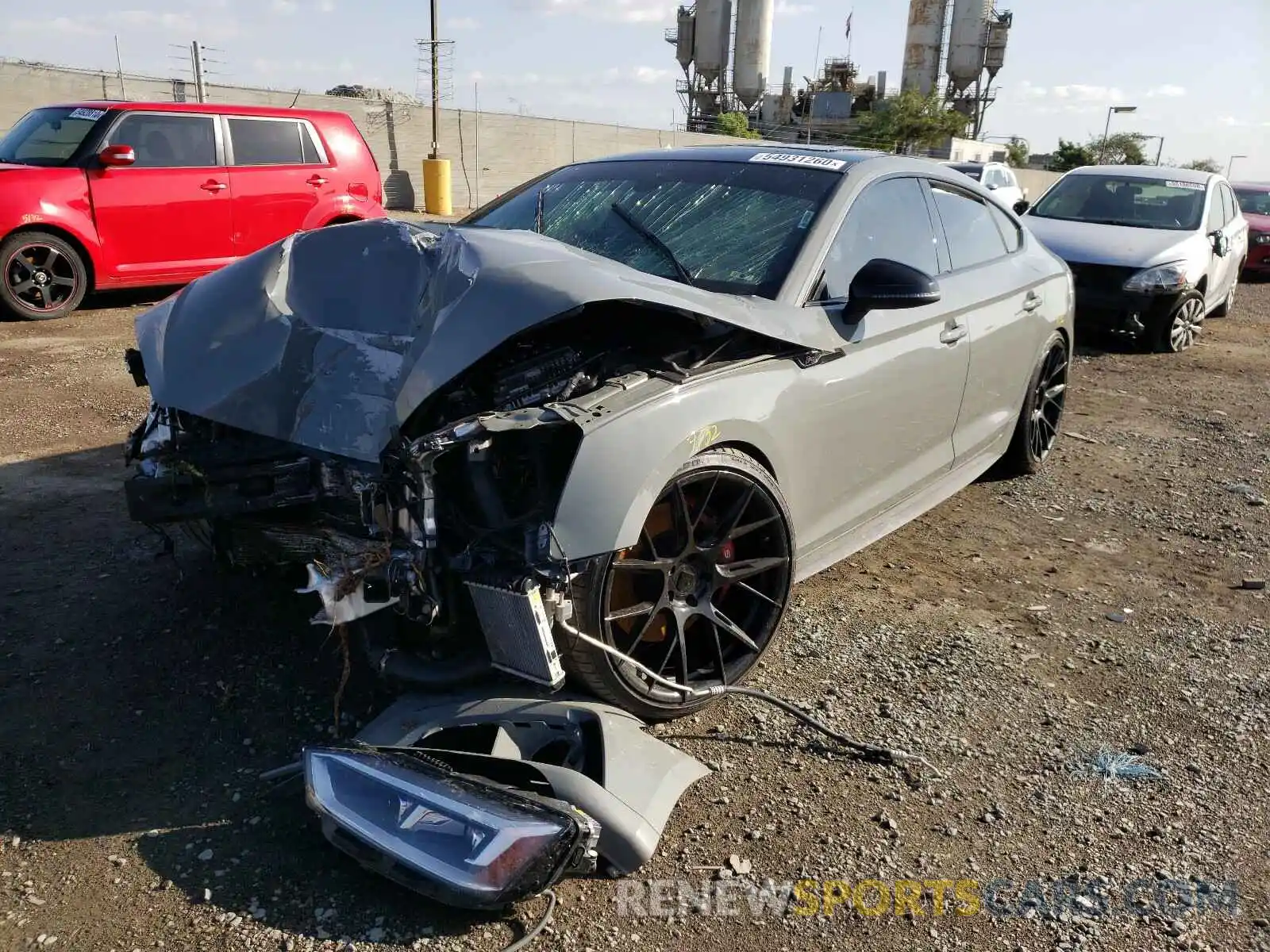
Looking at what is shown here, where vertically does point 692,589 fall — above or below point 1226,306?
above

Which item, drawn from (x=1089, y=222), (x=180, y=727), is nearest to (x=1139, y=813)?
(x=180, y=727)

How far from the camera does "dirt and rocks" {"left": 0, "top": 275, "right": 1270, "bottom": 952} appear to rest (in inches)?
89.5

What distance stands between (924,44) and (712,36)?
532 inches

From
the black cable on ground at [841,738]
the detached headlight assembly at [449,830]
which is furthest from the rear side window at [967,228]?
the detached headlight assembly at [449,830]

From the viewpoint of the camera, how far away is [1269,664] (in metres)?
3.62

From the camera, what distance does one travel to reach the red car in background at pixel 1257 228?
16.4 meters

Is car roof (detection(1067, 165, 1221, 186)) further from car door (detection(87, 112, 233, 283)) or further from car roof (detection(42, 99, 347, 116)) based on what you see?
car door (detection(87, 112, 233, 283))

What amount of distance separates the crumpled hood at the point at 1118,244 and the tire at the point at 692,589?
682cm

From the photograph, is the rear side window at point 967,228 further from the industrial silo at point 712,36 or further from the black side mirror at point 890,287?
the industrial silo at point 712,36

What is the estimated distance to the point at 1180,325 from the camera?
9.46 meters

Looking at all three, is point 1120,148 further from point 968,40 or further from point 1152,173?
point 1152,173

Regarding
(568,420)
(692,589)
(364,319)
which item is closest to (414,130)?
(364,319)

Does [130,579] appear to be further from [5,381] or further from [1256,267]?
[1256,267]

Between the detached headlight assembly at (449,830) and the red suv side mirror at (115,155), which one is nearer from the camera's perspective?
the detached headlight assembly at (449,830)
